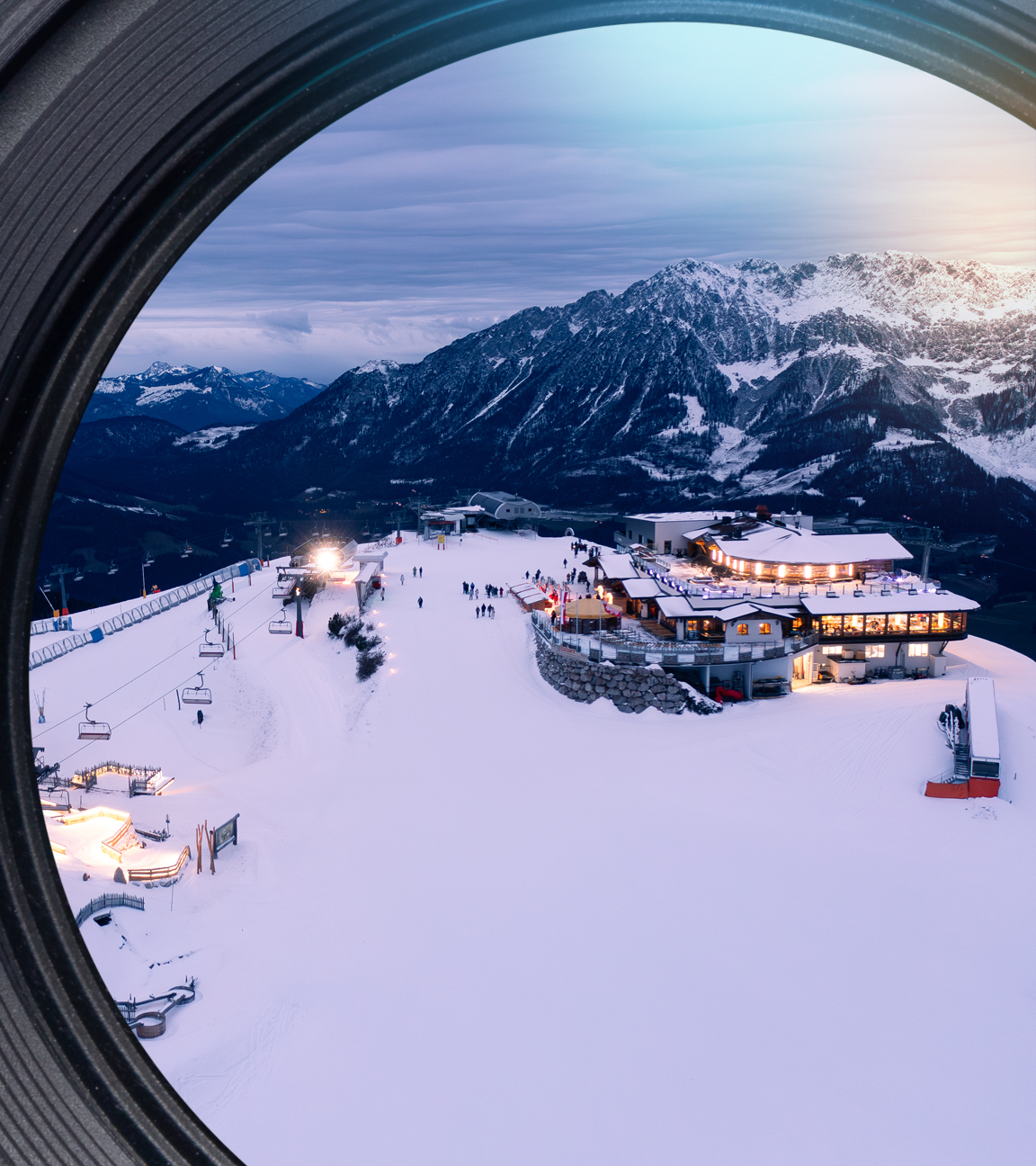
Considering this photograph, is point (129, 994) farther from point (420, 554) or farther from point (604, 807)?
point (420, 554)

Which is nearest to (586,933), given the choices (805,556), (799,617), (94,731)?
(94,731)

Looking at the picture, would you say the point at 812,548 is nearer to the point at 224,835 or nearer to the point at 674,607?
the point at 674,607

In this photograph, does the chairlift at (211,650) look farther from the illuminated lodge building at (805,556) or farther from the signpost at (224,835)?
the illuminated lodge building at (805,556)

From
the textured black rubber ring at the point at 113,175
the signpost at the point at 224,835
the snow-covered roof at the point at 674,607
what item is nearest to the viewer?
the textured black rubber ring at the point at 113,175

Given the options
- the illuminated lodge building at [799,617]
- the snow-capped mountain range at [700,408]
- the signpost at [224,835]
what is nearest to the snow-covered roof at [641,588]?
the illuminated lodge building at [799,617]

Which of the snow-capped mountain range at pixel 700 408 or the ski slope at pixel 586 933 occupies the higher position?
the snow-capped mountain range at pixel 700 408

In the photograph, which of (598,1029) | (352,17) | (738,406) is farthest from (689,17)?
(738,406)

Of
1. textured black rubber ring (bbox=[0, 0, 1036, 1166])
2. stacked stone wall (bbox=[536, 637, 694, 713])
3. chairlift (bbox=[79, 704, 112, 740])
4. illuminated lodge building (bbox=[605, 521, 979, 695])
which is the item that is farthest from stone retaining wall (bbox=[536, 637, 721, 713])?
textured black rubber ring (bbox=[0, 0, 1036, 1166])
